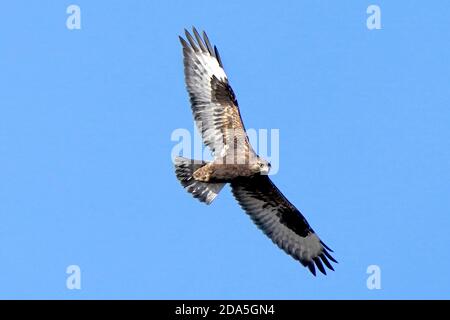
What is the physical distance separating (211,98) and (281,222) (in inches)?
88.9

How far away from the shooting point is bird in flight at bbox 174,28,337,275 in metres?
16.4

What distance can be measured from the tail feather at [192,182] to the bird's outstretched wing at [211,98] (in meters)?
0.40

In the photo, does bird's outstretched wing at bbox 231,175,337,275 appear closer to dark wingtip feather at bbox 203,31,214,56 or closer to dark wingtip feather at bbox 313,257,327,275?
dark wingtip feather at bbox 313,257,327,275

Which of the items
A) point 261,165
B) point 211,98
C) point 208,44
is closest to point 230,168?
point 261,165

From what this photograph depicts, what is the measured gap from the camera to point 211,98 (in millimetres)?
16828

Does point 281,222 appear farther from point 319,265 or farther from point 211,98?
point 211,98

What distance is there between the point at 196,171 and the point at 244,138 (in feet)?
2.84

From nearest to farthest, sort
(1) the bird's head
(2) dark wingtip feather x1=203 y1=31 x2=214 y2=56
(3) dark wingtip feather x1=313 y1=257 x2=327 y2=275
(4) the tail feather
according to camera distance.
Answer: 1. (1) the bird's head
2. (4) the tail feather
3. (2) dark wingtip feather x1=203 y1=31 x2=214 y2=56
4. (3) dark wingtip feather x1=313 y1=257 x2=327 y2=275

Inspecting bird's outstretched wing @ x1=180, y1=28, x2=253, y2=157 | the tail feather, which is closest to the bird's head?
bird's outstretched wing @ x1=180, y1=28, x2=253, y2=157

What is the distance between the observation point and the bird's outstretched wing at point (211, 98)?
656 inches

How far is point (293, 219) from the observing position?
57.2 feet
